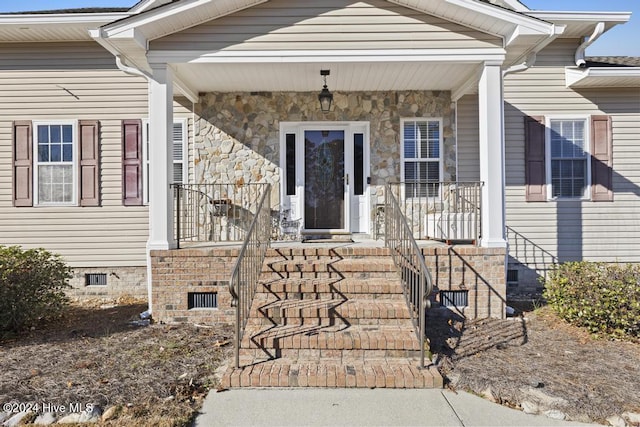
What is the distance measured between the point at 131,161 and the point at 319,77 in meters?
3.54

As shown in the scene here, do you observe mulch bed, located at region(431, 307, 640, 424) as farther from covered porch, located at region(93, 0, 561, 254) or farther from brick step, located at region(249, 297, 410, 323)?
covered porch, located at region(93, 0, 561, 254)

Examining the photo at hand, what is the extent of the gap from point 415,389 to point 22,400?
3146 millimetres

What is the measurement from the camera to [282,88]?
7.36 meters

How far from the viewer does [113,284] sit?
7609 mm

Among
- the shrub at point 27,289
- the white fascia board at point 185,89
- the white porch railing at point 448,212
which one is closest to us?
the shrub at point 27,289

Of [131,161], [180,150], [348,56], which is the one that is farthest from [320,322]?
[131,161]

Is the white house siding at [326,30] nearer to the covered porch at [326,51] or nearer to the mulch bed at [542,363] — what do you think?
the covered porch at [326,51]

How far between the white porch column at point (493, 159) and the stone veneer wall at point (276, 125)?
1948 mm

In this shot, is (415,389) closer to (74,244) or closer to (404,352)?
(404,352)

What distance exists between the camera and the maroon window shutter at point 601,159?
7.63 m

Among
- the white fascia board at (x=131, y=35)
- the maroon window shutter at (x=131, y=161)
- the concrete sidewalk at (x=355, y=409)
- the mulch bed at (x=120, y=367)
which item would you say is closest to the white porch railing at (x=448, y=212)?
the concrete sidewalk at (x=355, y=409)

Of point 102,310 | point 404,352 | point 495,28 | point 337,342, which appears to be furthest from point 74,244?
point 495,28

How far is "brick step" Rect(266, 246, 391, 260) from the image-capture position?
5.55 meters

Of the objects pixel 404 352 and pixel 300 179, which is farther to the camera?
pixel 300 179
